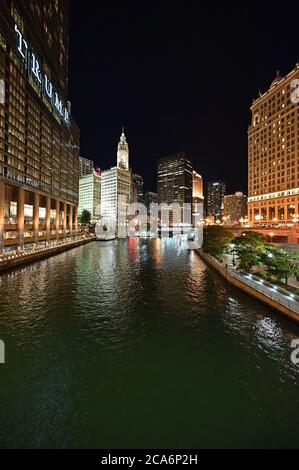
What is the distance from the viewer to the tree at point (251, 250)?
107 feet

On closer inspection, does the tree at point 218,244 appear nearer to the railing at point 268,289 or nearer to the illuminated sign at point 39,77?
the railing at point 268,289

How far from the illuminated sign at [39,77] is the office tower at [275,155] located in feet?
328

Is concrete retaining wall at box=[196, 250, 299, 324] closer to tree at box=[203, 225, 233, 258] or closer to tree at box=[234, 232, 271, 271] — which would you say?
tree at box=[234, 232, 271, 271]

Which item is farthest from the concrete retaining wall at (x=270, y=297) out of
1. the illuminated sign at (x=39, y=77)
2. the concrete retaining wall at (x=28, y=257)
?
the illuminated sign at (x=39, y=77)

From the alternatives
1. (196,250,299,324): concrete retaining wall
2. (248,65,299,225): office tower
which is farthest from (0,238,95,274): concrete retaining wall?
(248,65,299,225): office tower

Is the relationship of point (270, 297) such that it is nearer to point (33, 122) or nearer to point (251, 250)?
point (251, 250)

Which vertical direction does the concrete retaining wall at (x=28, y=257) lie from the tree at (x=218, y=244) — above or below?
below

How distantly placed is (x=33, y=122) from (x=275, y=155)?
106 metres

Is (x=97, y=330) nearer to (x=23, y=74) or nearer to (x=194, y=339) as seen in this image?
(x=194, y=339)

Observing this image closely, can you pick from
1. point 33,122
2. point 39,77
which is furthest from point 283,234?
point 39,77

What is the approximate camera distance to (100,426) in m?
9.34

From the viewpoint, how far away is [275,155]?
112m

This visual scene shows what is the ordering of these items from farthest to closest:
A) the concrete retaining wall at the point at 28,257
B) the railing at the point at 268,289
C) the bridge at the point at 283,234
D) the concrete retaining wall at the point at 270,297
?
the bridge at the point at 283,234 → the concrete retaining wall at the point at 28,257 → the railing at the point at 268,289 → the concrete retaining wall at the point at 270,297
